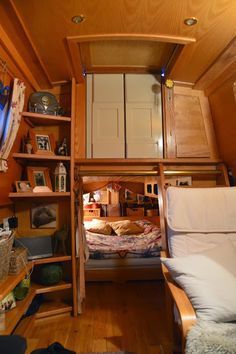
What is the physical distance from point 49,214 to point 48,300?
0.83 metres

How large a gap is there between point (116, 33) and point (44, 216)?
66.9 inches

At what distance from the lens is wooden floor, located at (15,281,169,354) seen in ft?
5.86

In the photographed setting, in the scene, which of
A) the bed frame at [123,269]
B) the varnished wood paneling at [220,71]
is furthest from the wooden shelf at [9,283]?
the varnished wood paneling at [220,71]

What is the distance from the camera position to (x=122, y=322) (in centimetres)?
210

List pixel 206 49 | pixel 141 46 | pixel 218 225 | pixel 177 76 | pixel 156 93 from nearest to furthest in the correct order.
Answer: pixel 218 225
pixel 206 49
pixel 141 46
pixel 177 76
pixel 156 93

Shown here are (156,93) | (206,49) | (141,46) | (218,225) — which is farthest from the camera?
(156,93)

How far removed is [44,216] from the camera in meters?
2.34

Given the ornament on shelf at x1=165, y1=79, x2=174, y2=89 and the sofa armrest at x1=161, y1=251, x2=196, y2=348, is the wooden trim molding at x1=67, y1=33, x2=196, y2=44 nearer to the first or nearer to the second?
the ornament on shelf at x1=165, y1=79, x2=174, y2=89

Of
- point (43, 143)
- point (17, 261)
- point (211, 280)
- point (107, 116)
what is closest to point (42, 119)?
point (43, 143)

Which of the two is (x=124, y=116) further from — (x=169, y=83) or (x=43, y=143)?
(x=43, y=143)

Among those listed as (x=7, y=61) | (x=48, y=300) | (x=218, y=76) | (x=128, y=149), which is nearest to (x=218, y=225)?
(x=128, y=149)

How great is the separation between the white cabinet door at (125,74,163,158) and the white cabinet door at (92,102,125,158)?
71 millimetres

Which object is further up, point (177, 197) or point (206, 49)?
point (206, 49)

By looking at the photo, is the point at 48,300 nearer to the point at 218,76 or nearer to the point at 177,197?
the point at 177,197
